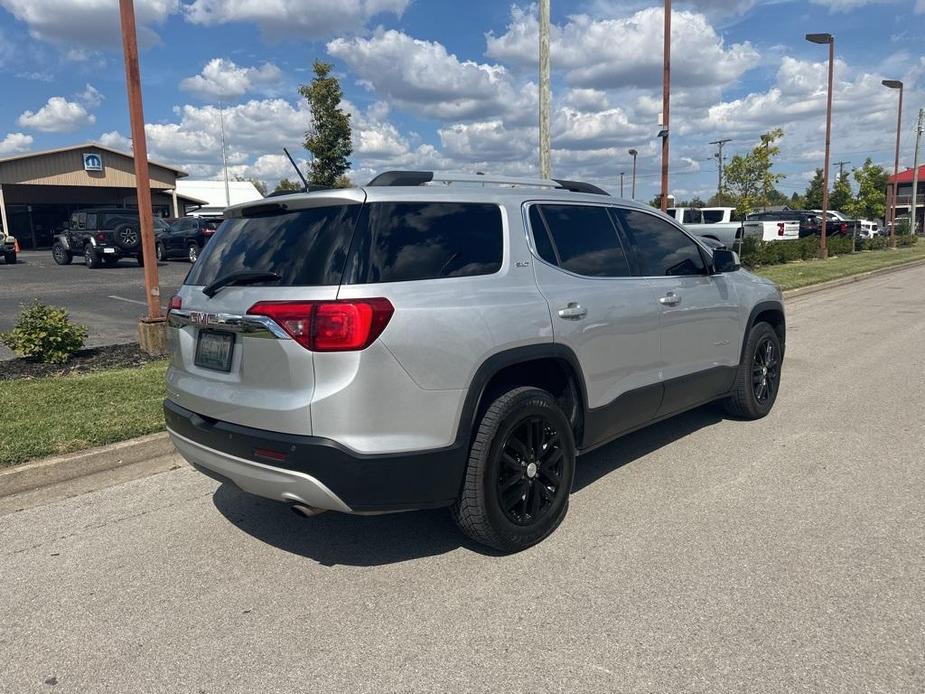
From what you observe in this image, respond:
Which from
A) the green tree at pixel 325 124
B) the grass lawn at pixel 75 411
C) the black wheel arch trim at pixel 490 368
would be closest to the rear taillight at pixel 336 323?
the black wheel arch trim at pixel 490 368

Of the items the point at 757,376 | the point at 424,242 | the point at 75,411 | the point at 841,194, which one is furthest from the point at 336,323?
the point at 841,194

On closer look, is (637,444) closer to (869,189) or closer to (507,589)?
(507,589)

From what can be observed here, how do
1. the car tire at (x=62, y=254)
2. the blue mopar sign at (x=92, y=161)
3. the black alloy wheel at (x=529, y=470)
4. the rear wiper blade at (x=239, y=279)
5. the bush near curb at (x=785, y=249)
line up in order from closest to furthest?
the rear wiper blade at (x=239, y=279)
the black alloy wheel at (x=529, y=470)
the bush near curb at (x=785, y=249)
the car tire at (x=62, y=254)
the blue mopar sign at (x=92, y=161)

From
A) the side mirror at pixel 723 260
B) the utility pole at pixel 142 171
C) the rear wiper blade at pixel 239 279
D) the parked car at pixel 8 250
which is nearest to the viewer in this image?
the rear wiper blade at pixel 239 279

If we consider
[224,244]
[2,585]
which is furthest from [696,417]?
[2,585]

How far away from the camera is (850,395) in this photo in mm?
6676

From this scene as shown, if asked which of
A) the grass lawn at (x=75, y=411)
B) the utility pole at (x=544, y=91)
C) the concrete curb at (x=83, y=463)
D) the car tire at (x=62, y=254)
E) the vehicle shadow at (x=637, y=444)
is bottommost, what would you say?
the vehicle shadow at (x=637, y=444)

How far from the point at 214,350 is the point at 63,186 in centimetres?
4164

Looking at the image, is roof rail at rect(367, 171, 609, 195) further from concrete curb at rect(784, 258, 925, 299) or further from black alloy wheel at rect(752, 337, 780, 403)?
concrete curb at rect(784, 258, 925, 299)

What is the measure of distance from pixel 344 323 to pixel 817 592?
2332mm

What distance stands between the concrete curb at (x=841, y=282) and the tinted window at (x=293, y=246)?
14004mm

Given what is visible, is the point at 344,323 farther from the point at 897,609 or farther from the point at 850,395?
the point at 850,395

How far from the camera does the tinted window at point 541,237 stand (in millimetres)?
3867

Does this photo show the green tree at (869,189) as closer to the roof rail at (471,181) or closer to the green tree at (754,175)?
the green tree at (754,175)
